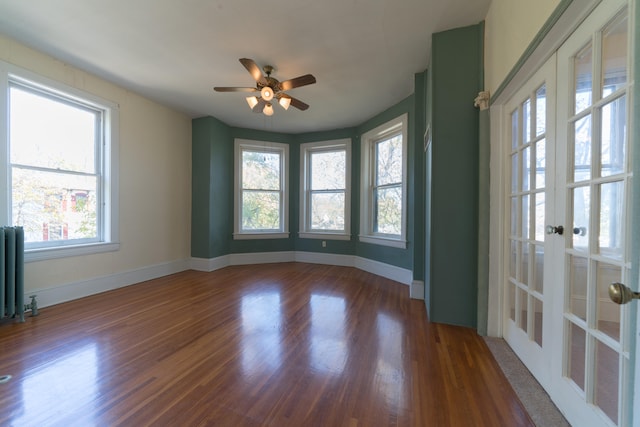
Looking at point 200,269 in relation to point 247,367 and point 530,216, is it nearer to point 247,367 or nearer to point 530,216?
point 247,367

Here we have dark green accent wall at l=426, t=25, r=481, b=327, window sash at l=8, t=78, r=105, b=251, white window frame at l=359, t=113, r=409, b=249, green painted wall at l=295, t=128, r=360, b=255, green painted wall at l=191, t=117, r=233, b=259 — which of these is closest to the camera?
dark green accent wall at l=426, t=25, r=481, b=327

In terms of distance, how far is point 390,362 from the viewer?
1.88 m

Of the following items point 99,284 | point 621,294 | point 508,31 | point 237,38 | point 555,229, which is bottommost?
point 99,284

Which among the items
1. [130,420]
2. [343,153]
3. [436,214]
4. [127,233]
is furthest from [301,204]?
[130,420]

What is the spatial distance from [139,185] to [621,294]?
4757 mm

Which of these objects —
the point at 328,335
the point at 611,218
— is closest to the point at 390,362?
the point at 328,335

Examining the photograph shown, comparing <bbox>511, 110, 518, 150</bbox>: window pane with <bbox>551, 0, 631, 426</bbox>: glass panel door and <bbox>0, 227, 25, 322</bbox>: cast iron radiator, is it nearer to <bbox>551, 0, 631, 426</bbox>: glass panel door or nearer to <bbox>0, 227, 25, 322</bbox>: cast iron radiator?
<bbox>551, 0, 631, 426</bbox>: glass panel door

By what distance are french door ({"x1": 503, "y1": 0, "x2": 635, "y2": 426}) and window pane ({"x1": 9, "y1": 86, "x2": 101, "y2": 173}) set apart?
14.8 feet

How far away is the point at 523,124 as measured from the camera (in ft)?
6.17

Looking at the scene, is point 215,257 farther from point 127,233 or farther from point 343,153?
point 343,153

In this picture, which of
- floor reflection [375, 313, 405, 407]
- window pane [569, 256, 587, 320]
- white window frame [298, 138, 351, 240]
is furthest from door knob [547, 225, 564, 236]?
white window frame [298, 138, 351, 240]

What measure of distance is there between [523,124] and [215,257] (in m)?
4.61

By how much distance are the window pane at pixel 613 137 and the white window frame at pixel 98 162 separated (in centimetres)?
445

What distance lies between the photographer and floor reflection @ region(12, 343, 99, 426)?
4.55 feet
